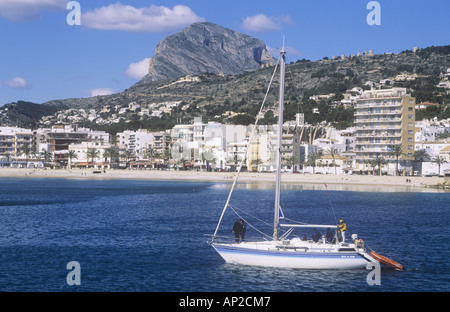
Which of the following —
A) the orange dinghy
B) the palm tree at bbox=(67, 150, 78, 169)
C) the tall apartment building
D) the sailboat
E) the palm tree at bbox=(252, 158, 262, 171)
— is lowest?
the orange dinghy

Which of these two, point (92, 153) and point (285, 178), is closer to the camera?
point (285, 178)

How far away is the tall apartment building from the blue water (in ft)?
214

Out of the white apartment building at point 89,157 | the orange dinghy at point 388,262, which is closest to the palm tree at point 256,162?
the white apartment building at point 89,157

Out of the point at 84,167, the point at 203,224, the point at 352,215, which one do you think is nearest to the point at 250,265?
the point at 203,224

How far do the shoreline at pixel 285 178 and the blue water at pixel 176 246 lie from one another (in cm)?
4523

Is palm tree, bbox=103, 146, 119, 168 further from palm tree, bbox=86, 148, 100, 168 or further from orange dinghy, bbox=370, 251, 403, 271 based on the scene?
orange dinghy, bbox=370, 251, 403, 271

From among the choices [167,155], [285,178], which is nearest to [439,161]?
[285,178]

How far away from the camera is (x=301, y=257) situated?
3319cm

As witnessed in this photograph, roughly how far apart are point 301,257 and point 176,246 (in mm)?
13049

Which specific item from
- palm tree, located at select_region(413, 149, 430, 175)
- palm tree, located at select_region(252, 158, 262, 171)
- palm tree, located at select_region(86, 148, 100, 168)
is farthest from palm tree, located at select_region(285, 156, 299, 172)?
palm tree, located at select_region(86, 148, 100, 168)

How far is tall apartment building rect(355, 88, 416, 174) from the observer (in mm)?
143250

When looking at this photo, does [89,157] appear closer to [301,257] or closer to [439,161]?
[439,161]
